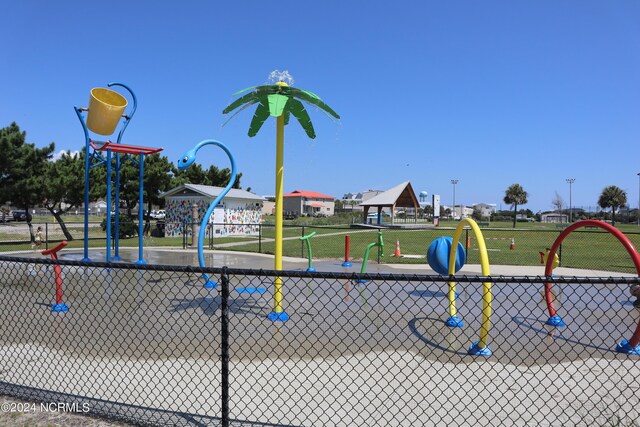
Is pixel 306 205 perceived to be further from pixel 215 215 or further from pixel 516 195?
pixel 215 215

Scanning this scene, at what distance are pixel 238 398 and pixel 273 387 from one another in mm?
412

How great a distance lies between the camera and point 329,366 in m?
4.50

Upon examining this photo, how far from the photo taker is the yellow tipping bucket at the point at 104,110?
Answer: 12.5 meters

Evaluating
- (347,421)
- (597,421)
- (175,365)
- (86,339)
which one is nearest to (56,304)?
(86,339)

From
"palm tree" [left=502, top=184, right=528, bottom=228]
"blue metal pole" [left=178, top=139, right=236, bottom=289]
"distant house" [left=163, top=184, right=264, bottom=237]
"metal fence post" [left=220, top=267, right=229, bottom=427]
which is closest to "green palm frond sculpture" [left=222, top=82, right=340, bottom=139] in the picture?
"blue metal pole" [left=178, top=139, right=236, bottom=289]

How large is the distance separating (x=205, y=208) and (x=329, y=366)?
2385 cm

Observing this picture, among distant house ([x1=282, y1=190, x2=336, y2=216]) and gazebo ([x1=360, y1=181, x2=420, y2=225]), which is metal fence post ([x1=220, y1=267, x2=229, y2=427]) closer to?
gazebo ([x1=360, y1=181, x2=420, y2=225])

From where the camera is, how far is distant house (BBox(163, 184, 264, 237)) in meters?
27.4

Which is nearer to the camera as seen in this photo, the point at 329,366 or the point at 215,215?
the point at 329,366

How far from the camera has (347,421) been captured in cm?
377

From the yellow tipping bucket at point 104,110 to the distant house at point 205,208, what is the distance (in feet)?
44.7

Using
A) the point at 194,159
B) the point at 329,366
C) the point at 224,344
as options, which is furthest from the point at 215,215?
the point at 224,344

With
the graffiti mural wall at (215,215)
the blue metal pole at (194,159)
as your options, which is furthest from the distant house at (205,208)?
the blue metal pole at (194,159)

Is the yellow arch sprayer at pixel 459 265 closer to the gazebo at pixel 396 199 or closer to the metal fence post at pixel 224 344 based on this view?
the metal fence post at pixel 224 344
